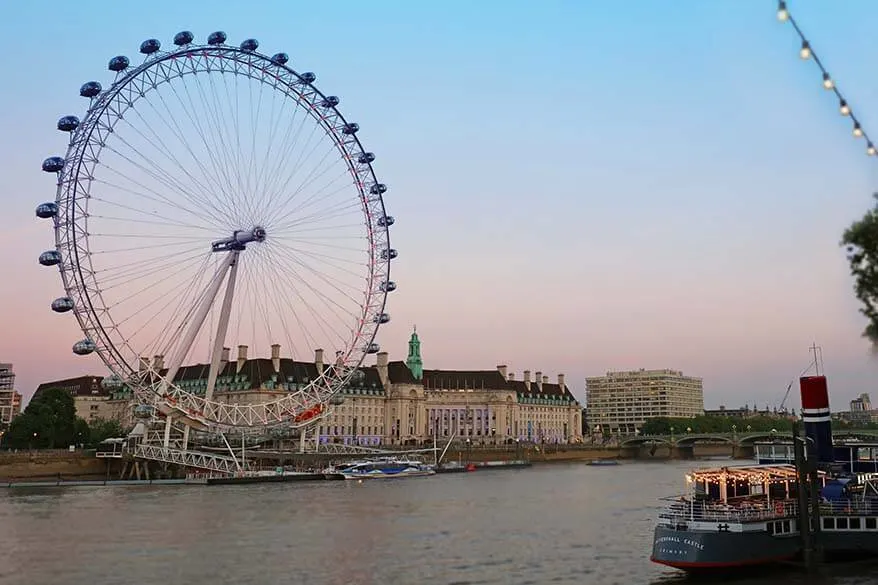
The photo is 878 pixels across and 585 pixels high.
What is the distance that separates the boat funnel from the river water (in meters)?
5.44

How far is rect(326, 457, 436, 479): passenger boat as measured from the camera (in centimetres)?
9362

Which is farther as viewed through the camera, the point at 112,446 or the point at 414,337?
the point at 414,337

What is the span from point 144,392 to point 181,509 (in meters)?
22.5

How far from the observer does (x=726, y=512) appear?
3062cm

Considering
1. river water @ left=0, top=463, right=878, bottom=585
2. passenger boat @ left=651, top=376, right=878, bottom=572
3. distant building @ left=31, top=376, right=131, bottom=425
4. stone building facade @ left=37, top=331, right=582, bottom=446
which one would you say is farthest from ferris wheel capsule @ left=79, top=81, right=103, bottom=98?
distant building @ left=31, top=376, right=131, bottom=425

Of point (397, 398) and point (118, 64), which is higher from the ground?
point (118, 64)

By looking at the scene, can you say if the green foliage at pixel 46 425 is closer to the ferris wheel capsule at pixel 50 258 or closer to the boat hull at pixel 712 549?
the ferris wheel capsule at pixel 50 258

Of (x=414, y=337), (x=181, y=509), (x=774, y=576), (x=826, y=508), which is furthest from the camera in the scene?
(x=414, y=337)

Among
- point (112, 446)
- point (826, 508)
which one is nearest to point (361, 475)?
point (112, 446)

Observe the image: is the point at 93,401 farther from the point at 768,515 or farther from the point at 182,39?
the point at 768,515

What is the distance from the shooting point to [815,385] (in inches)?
1340

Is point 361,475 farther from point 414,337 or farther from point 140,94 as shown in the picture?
point 414,337

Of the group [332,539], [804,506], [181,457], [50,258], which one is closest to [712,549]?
[804,506]

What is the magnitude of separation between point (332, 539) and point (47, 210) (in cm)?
3293
